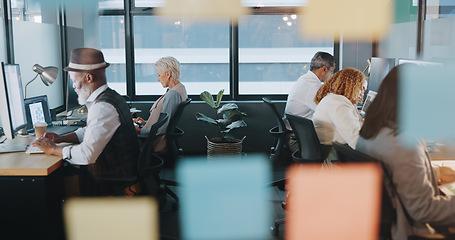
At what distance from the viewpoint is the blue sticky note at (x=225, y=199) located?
133 inches

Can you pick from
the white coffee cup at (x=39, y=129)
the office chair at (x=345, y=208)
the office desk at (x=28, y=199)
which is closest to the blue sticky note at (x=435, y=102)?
the office chair at (x=345, y=208)

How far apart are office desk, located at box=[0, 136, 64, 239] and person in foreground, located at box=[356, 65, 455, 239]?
1.58 m

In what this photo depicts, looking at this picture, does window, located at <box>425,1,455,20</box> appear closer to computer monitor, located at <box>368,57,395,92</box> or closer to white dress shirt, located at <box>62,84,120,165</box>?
computer monitor, located at <box>368,57,395,92</box>

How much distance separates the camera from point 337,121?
2910 millimetres

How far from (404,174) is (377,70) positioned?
2.60 meters

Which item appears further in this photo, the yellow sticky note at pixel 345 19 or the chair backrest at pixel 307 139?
the yellow sticky note at pixel 345 19

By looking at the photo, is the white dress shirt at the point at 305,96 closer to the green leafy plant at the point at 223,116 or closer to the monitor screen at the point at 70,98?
the green leafy plant at the point at 223,116

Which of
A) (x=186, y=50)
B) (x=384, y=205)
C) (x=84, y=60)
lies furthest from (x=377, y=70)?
(x=84, y=60)

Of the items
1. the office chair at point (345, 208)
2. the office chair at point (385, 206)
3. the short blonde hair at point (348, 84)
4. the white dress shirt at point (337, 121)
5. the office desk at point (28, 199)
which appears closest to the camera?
the office chair at point (385, 206)

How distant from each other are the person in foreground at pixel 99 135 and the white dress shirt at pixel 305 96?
1.86 m

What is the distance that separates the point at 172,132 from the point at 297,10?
113 inches

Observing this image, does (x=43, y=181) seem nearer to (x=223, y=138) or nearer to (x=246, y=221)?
(x=246, y=221)

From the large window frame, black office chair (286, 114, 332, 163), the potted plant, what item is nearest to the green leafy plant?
the potted plant

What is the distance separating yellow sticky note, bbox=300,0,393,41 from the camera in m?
5.65
